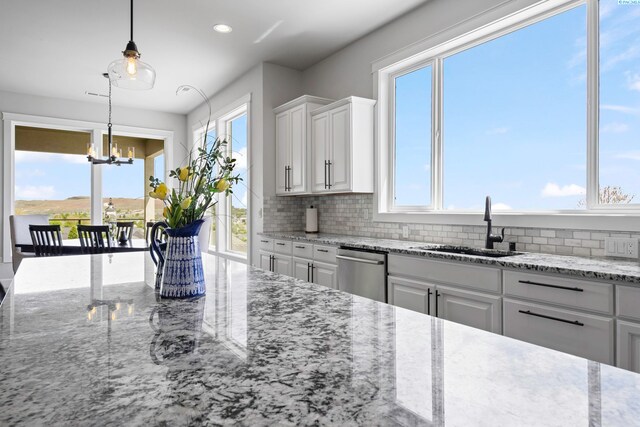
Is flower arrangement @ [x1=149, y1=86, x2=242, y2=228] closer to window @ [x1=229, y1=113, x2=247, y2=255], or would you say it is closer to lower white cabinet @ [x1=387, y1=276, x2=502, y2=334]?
lower white cabinet @ [x1=387, y1=276, x2=502, y2=334]

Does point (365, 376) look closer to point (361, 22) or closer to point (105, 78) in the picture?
point (361, 22)

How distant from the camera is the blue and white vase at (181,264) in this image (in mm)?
1300

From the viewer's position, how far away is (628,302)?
1729 mm

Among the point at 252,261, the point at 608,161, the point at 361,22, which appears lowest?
the point at 252,261

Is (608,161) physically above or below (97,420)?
above

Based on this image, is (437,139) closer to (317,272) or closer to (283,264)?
(317,272)

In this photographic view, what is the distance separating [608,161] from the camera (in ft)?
8.02

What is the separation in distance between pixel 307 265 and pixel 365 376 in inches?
125

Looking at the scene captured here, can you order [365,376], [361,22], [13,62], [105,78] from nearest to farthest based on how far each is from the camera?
[365,376] < [361,22] < [13,62] < [105,78]

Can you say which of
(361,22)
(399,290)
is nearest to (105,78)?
(361,22)

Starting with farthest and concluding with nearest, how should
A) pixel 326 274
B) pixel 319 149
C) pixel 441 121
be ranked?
1. pixel 319 149
2. pixel 326 274
3. pixel 441 121

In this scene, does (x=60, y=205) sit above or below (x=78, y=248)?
above

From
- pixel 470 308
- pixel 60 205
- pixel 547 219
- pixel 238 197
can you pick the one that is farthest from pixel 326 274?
pixel 60 205

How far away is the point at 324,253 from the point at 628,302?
230 cm
